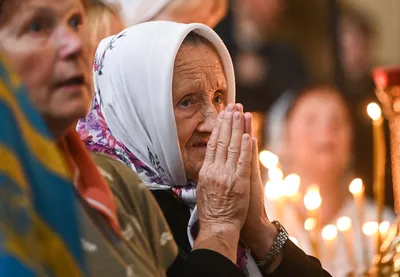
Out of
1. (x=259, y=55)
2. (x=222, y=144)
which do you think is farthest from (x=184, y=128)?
(x=259, y=55)

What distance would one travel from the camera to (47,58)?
3.20 feet

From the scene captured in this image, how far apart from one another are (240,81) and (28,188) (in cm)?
345

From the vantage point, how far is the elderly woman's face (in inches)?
60.7

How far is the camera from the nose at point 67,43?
98 centimetres

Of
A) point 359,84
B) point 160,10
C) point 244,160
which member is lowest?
point 359,84

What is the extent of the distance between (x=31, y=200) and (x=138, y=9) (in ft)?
4.85

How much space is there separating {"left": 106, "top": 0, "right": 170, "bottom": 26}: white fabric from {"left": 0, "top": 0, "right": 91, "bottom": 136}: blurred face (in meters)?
1.15

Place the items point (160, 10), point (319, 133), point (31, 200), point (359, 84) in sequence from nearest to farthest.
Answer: point (31, 200) < point (160, 10) < point (319, 133) < point (359, 84)

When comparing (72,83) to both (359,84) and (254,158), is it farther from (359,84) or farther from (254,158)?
(359,84)

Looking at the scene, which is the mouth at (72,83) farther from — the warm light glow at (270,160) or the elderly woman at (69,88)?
the warm light glow at (270,160)

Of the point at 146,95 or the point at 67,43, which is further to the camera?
the point at 146,95

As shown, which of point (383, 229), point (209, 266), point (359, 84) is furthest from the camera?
point (359, 84)

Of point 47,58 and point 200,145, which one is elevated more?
point 47,58

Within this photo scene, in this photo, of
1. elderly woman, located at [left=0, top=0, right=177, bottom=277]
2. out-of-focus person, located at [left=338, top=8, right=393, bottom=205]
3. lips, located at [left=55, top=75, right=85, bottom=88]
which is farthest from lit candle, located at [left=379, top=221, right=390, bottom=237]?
out-of-focus person, located at [left=338, top=8, right=393, bottom=205]
